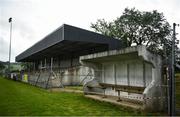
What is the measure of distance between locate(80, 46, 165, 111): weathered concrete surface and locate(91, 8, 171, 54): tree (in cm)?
2985

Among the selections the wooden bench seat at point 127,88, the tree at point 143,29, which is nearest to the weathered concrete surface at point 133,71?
the wooden bench seat at point 127,88

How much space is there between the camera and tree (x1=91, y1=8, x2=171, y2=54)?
4406 cm

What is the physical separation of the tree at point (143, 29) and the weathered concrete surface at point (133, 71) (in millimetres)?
29848

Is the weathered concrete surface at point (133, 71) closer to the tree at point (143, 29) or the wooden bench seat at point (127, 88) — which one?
the wooden bench seat at point (127, 88)

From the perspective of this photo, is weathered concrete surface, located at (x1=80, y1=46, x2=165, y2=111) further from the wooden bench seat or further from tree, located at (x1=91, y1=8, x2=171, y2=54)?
tree, located at (x1=91, y1=8, x2=171, y2=54)

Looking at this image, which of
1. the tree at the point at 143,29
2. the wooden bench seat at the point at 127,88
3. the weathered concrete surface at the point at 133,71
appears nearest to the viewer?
the weathered concrete surface at the point at 133,71

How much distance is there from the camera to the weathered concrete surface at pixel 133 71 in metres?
9.08

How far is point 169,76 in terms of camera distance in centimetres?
813

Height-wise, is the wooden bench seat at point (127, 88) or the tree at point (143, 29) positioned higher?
the tree at point (143, 29)

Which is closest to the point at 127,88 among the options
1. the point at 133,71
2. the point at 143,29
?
the point at 133,71

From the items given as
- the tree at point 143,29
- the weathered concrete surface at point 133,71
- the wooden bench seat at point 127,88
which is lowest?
the wooden bench seat at point 127,88

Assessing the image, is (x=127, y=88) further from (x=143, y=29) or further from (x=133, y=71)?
(x=143, y=29)

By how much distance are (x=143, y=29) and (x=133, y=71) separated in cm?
3444

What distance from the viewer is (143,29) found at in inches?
1774
